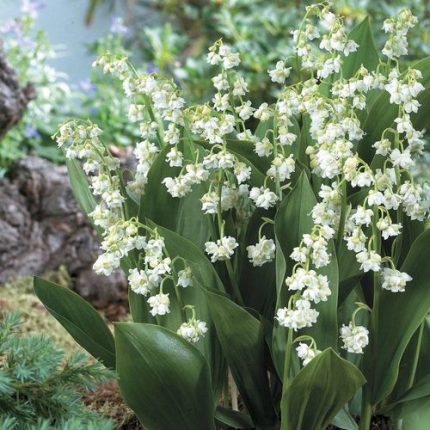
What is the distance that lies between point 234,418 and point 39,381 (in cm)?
34

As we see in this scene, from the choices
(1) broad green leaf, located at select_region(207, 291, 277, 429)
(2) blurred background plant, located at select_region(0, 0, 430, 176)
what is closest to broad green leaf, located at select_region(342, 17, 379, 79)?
(1) broad green leaf, located at select_region(207, 291, 277, 429)

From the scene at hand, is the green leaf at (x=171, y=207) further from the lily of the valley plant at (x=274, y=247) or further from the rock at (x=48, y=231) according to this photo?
the rock at (x=48, y=231)

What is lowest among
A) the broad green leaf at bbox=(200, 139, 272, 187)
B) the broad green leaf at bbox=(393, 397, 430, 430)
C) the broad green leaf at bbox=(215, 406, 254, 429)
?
the broad green leaf at bbox=(215, 406, 254, 429)

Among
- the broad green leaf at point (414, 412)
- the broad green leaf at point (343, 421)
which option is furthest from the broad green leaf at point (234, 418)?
the broad green leaf at point (414, 412)

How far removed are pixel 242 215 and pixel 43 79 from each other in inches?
103

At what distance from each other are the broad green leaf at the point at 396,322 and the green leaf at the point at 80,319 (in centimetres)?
42

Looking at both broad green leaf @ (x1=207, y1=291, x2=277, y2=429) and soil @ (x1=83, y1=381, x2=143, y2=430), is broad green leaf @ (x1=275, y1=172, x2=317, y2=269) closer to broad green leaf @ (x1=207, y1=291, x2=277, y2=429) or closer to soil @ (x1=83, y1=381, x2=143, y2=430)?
broad green leaf @ (x1=207, y1=291, x2=277, y2=429)

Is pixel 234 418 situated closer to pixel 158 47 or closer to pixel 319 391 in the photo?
pixel 319 391

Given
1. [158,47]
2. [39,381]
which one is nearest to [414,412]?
[39,381]

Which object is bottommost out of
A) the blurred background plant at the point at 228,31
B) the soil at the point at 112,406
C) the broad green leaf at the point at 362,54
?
the soil at the point at 112,406

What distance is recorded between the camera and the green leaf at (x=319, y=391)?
1183mm

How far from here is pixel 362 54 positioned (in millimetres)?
1474

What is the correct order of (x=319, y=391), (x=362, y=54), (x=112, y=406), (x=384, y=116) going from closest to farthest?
1. (x=319, y=391)
2. (x=384, y=116)
3. (x=362, y=54)
4. (x=112, y=406)

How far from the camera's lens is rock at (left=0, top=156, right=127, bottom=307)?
9.11 feet
